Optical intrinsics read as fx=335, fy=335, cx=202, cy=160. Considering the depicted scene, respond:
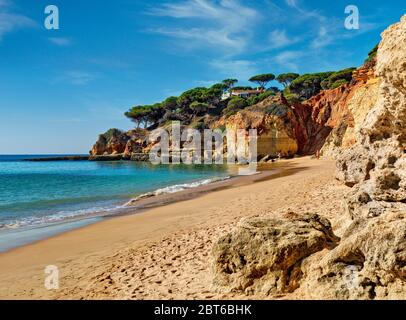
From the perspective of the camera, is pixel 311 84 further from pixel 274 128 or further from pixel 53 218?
pixel 53 218

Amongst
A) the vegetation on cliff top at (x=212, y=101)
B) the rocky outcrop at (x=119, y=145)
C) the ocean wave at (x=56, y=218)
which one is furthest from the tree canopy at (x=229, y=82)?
the ocean wave at (x=56, y=218)

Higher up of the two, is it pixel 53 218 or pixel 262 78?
pixel 262 78

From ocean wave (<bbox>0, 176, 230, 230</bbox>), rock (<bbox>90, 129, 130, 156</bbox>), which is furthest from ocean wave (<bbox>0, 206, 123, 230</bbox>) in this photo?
rock (<bbox>90, 129, 130, 156</bbox>)

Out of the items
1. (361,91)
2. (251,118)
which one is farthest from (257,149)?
(361,91)

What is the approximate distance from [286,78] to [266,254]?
9458 centimetres

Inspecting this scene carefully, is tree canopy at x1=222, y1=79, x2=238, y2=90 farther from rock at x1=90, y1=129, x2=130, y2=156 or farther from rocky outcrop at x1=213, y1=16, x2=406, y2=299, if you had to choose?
rocky outcrop at x1=213, y1=16, x2=406, y2=299

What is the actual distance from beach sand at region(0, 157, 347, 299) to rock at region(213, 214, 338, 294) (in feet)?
0.78

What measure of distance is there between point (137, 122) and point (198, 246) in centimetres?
9198

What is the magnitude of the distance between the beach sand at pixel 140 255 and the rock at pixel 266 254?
24 cm

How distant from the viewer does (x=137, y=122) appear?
317 ft

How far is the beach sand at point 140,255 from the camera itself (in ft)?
17.7

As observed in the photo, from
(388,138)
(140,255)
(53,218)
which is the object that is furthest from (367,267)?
(53,218)

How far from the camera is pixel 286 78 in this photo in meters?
93.1
